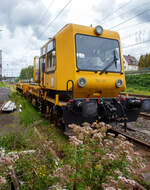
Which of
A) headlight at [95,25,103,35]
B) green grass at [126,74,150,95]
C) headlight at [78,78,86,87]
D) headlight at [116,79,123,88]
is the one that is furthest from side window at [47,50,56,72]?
green grass at [126,74,150,95]

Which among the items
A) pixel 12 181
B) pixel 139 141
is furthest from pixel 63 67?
pixel 12 181

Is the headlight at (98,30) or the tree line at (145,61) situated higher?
the tree line at (145,61)

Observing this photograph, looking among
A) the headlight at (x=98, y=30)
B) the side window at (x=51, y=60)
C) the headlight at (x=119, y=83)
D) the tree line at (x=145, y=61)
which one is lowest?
the headlight at (x=119, y=83)

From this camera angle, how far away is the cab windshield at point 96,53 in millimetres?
5125

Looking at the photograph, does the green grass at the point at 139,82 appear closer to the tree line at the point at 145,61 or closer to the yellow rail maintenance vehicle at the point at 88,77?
the yellow rail maintenance vehicle at the point at 88,77

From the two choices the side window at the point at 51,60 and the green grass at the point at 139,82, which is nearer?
the side window at the point at 51,60

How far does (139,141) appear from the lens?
179 inches

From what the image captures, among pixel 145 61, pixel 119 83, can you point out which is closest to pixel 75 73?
pixel 119 83

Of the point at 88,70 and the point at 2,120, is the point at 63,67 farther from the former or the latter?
the point at 2,120

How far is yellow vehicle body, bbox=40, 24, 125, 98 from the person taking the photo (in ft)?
16.4

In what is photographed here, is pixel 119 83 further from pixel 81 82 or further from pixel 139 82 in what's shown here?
pixel 139 82

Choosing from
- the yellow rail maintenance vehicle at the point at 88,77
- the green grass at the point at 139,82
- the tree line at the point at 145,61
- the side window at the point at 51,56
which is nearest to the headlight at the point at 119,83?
the yellow rail maintenance vehicle at the point at 88,77

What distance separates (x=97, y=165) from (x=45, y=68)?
17.8 ft

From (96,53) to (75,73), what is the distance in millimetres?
1141
